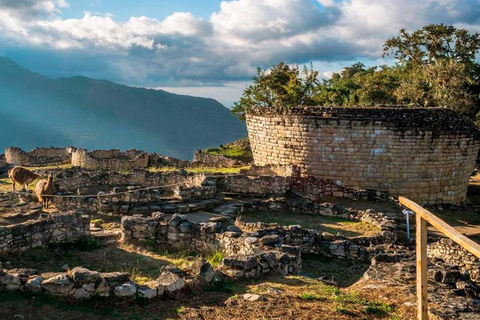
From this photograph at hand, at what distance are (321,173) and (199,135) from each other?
13268 centimetres

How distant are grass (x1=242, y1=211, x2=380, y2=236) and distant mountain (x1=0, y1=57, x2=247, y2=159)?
12112 cm

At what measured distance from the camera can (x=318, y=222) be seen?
53.9 feet

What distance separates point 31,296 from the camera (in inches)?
274

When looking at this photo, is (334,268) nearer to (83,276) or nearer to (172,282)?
(172,282)

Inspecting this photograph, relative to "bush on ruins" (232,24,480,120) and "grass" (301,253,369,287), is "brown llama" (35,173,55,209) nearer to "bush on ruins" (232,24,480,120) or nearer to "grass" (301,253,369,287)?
"grass" (301,253,369,287)

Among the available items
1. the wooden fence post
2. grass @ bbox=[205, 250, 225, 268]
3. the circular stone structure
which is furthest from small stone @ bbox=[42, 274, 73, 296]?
the circular stone structure

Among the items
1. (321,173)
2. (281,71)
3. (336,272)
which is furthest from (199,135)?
(336,272)

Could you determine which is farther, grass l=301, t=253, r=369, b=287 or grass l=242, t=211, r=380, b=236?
grass l=242, t=211, r=380, b=236

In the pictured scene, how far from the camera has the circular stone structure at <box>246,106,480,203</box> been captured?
837 inches

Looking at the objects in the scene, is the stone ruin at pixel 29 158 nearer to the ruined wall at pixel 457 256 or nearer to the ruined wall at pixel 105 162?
the ruined wall at pixel 105 162

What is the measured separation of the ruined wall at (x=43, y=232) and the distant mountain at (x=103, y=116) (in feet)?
414

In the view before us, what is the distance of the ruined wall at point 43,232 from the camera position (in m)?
9.80

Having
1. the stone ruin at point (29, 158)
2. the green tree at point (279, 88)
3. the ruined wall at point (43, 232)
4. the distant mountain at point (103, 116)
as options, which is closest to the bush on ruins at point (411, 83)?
the green tree at point (279, 88)

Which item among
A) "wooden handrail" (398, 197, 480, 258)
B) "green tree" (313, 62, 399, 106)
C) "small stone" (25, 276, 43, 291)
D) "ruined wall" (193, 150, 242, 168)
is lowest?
"ruined wall" (193, 150, 242, 168)
